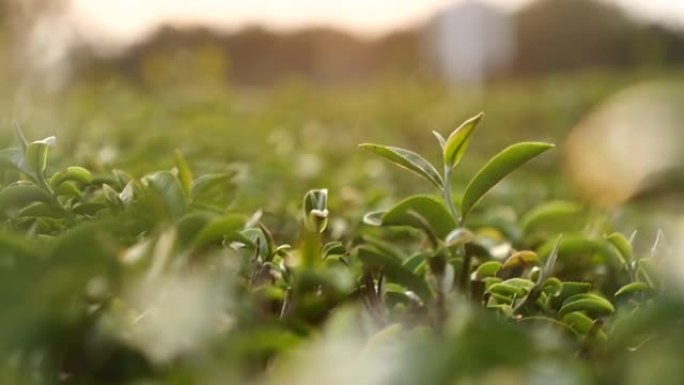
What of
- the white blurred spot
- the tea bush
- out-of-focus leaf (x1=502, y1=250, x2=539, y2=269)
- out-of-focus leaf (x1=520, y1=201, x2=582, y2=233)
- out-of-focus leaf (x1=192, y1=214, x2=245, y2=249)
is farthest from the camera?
the white blurred spot

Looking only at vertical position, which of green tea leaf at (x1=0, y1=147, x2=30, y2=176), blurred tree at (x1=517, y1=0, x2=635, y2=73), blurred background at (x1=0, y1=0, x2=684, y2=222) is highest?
green tea leaf at (x1=0, y1=147, x2=30, y2=176)

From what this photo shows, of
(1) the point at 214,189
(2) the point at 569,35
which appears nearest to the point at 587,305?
(1) the point at 214,189

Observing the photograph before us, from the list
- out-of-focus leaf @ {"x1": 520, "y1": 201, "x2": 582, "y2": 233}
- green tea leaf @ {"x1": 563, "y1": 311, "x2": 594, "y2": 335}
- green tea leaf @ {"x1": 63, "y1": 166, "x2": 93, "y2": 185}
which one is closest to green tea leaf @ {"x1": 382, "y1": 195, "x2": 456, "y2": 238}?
green tea leaf @ {"x1": 563, "y1": 311, "x2": 594, "y2": 335}

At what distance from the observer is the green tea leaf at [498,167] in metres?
0.74

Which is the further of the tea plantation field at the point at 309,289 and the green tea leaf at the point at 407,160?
the green tea leaf at the point at 407,160

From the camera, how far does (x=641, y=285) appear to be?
30.7 inches

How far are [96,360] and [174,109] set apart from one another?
12.8 ft

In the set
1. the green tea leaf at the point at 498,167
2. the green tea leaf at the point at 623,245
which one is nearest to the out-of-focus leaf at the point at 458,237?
the green tea leaf at the point at 498,167

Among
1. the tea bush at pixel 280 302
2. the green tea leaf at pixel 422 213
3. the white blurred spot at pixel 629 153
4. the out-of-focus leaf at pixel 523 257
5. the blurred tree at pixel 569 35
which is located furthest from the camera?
the blurred tree at pixel 569 35

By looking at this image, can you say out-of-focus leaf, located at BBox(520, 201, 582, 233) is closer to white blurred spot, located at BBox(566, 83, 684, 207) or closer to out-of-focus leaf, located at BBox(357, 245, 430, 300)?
out-of-focus leaf, located at BBox(357, 245, 430, 300)

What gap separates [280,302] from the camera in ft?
2.33

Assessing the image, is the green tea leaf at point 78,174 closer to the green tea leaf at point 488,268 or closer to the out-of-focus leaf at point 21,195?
the out-of-focus leaf at point 21,195

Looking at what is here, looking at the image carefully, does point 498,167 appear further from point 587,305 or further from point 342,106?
point 342,106

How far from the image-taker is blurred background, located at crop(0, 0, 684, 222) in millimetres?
2047
